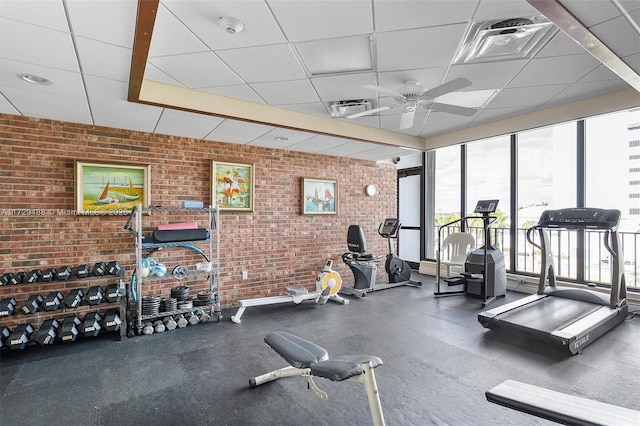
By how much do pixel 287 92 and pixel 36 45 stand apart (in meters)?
2.07

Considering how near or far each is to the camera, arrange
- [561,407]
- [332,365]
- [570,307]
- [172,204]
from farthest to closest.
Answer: [172,204]
[570,307]
[332,365]
[561,407]

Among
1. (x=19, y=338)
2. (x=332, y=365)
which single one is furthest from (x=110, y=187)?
(x=332, y=365)

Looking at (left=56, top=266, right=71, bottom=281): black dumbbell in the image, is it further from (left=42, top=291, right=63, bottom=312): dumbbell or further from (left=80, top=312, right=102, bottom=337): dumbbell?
(left=80, top=312, right=102, bottom=337): dumbbell

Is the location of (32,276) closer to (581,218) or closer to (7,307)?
(7,307)

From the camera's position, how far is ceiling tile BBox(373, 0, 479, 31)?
2080 millimetres

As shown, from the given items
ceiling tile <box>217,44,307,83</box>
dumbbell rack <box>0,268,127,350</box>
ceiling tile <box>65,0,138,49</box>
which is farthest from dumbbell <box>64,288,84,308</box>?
ceiling tile <box>217,44,307,83</box>

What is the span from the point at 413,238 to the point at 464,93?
14.5 ft

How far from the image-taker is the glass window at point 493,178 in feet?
19.5

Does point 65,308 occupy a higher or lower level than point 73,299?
lower

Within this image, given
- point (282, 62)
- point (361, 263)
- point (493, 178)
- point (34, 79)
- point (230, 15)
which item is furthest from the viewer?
point (493, 178)

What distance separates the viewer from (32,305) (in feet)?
10.4

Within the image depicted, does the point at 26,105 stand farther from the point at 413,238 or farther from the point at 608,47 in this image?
the point at 413,238

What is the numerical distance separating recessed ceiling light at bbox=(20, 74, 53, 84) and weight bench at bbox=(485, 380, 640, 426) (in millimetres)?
3872

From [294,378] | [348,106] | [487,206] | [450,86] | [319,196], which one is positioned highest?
[348,106]
